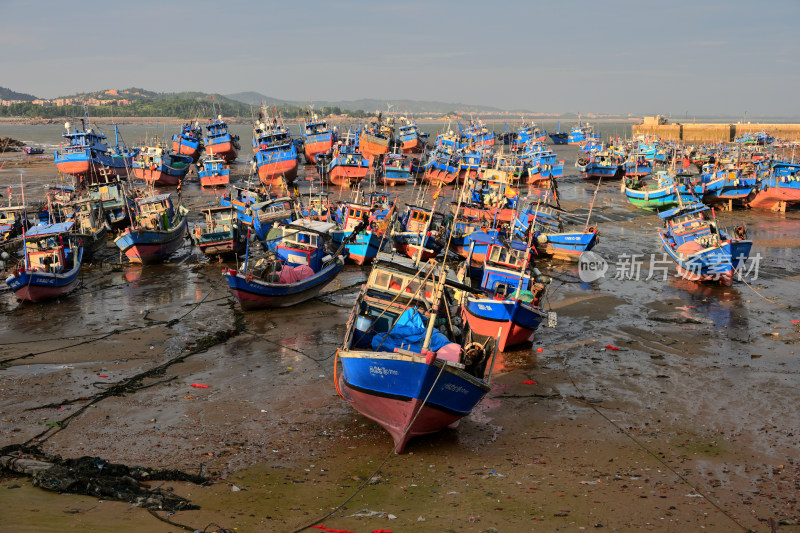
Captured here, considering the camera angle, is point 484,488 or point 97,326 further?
point 97,326

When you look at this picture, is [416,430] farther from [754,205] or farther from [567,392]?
[754,205]

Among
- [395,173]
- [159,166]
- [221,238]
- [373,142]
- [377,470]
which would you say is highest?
[373,142]

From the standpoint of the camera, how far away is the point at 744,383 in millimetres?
15875

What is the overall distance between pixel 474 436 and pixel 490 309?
Result: 585 centimetres

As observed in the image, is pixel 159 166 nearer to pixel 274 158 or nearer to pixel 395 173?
pixel 274 158

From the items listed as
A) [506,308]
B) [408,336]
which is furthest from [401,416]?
[506,308]

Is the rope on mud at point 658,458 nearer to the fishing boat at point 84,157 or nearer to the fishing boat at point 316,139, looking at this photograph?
the fishing boat at point 84,157

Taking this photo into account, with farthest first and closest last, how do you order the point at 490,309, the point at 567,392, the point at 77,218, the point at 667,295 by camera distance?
the point at 77,218 → the point at 667,295 → the point at 490,309 → the point at 567,392

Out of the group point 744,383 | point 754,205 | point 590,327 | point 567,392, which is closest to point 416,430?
point 567,392

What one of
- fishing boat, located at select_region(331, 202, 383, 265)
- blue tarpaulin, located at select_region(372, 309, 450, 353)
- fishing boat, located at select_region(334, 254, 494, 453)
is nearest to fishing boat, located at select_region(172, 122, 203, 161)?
fishing boat, located at select_region(331, 202, 383, 265)

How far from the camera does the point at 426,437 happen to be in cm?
1291

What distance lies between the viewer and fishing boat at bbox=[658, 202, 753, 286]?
84.2 ft

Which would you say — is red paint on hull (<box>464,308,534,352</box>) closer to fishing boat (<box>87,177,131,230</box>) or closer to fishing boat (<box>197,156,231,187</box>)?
fishing boat (<box>87,177,131,230</box>)

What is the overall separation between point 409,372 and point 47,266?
63.1 ft
